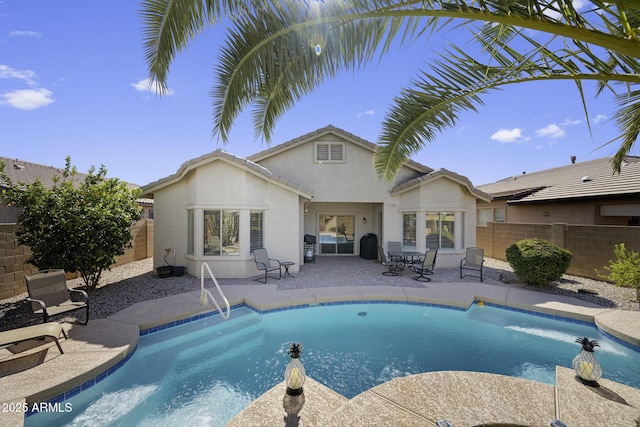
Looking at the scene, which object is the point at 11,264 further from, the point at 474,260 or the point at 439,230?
the point at 439,230

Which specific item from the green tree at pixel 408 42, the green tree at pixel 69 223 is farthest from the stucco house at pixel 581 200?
the green tree at pixel 69 223

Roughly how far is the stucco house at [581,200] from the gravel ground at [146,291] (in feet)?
17.4

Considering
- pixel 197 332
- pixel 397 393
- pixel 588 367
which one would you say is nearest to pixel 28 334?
pixel 197 332

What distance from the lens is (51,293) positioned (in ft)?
23.4

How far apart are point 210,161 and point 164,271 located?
5287mm

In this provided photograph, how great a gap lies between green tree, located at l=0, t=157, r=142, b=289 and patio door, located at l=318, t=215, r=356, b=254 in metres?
11.5

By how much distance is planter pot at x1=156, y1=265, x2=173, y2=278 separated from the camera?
12414 mm

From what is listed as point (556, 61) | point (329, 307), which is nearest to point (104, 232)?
point (329, 307)

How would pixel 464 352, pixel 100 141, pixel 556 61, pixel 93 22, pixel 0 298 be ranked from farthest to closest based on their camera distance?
pixel 100 141 → pixel 0 298 → pixel 93 22 → pixel 464 352 → pixel 556 61

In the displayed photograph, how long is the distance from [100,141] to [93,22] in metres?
7.68

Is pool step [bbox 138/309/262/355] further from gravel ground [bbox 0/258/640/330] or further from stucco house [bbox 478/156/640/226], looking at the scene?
stucco house [bbox 478/156/640/226]

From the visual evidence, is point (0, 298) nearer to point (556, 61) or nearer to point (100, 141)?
point (100, 141)

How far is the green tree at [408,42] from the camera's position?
3.10m

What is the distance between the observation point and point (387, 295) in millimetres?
9930
